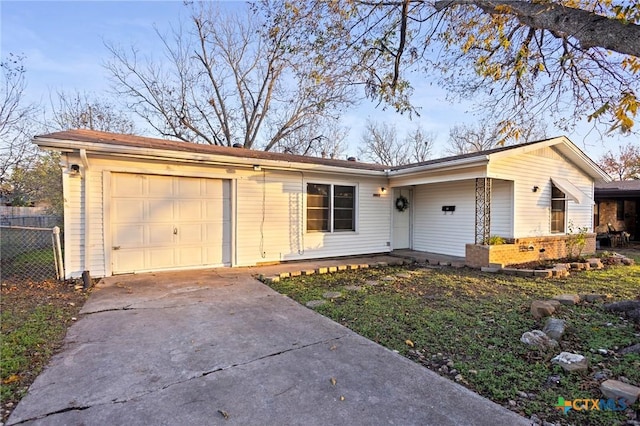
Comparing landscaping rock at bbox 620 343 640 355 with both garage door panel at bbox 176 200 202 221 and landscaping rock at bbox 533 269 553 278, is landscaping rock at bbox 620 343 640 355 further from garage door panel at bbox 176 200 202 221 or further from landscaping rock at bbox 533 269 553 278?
garage door panel at bbox 176 200 202 221

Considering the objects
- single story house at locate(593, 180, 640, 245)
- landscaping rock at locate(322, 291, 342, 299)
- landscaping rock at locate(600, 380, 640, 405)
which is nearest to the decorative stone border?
landscaping rock at locate(322, 291, 342, 299)

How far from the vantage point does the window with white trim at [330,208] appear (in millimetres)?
9000

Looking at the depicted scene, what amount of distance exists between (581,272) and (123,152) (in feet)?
35.4

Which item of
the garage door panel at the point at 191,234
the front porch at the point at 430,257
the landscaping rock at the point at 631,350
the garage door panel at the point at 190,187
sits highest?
the garage door panel at the point at 190,187

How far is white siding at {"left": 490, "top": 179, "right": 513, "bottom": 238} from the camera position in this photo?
29.1 ft

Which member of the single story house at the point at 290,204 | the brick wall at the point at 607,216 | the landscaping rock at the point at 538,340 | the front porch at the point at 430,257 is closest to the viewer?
the landscaping rock at the point at 538,340

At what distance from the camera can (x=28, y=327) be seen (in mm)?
3738

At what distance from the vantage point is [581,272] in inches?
314

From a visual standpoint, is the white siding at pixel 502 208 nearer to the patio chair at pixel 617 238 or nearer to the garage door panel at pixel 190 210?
the garage door panel at pixel 190 210

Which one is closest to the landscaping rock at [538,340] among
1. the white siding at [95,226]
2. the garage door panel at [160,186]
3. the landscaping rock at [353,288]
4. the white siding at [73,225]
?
the landscaping rock at [353,288]

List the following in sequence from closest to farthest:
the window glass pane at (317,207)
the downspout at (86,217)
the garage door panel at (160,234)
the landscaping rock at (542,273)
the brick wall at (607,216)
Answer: the downspout at (86,217)
the garage door panel at (160,234)
the landscaping rock at (542,273)
the window glass pane at (317,207)
the brick wall at (607,216)

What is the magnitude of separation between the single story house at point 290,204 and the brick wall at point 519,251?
0.14 ft

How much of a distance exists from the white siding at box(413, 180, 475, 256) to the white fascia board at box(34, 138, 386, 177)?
10.2ft

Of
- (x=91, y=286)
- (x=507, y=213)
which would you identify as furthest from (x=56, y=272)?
(x=507, y=213)
